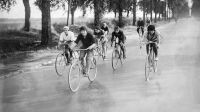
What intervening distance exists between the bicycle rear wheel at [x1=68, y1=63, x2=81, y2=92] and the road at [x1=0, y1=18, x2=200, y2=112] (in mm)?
184

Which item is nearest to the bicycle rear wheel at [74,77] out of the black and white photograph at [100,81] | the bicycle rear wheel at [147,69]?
the black and white photograph at [100,81]

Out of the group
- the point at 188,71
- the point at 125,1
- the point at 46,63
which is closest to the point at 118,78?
the point at 188,71

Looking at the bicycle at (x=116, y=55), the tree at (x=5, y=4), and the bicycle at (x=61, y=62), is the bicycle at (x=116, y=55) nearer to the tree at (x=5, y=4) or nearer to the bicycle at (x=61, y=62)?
the bicycle at (x=61, y=62)

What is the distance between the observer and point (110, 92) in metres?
9.20

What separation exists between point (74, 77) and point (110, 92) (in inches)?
43.1

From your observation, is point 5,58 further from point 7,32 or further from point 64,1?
point 7,32

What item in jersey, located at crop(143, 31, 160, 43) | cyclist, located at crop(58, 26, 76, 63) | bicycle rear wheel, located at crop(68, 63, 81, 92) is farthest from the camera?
cyclist, located at crop(58, 26, 76, 63)

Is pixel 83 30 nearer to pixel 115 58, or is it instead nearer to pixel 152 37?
pixel 152 37


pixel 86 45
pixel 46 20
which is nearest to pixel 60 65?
pixel 86 45

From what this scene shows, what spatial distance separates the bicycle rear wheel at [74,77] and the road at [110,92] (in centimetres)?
18

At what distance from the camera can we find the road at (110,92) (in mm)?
7582

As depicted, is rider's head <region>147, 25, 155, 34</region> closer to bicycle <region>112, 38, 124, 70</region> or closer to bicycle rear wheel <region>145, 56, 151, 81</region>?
bicycle rear wheel <region>145, 56, 151, 81</region>

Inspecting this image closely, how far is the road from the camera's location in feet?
24.9

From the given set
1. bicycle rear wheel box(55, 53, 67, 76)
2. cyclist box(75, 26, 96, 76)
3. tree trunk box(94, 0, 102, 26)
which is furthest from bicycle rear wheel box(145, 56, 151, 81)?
tree trunk box(94, 0, 102, 26)
